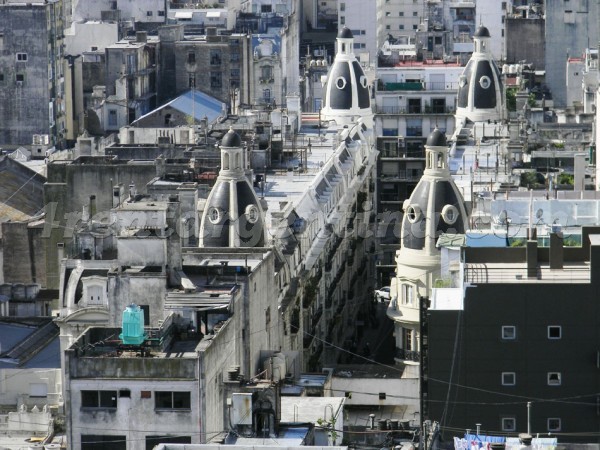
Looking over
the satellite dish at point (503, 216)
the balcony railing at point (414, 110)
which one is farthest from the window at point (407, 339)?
the balcony railing at point (414, 110)

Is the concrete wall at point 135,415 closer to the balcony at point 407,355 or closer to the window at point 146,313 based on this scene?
the window at point 146,313

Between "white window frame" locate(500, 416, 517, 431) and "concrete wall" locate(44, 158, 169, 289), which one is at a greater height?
"concrete wall" locate(44, 158, 169, 289)

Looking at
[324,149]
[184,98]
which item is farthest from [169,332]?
[184,98]

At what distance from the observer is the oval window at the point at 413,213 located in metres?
128

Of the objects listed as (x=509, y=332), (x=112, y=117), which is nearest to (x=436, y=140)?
(x=509, y=332)

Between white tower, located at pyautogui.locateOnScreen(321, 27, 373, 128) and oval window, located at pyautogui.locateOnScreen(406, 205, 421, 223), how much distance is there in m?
48.7

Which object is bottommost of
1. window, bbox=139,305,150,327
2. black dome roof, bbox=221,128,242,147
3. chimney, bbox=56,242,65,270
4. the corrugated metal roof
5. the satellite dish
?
chimney, bbox=56,242,65,270

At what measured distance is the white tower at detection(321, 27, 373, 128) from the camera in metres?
177

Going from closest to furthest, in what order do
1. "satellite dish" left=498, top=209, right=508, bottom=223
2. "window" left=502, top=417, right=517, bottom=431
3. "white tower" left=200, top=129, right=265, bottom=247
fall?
"window" left=502, top=417, right=517, bottom=431 → "satellite dish" left=498, top=209, right=508, bottom=223 → "white tower" left=200, top=129, right=265, bottom=247

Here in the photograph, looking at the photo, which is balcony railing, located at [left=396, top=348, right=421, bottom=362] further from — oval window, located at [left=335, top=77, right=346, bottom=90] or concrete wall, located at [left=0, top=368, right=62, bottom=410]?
oval window, located at [left=335, top=77, right=346, bottom=90]

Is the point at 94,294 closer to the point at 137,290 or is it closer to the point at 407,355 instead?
the point at 137,290

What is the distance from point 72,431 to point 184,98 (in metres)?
103

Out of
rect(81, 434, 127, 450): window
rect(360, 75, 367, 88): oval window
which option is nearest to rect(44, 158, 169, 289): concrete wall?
rect(360, 75, 367, 88): oval window

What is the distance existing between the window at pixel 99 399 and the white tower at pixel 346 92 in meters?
84.1
